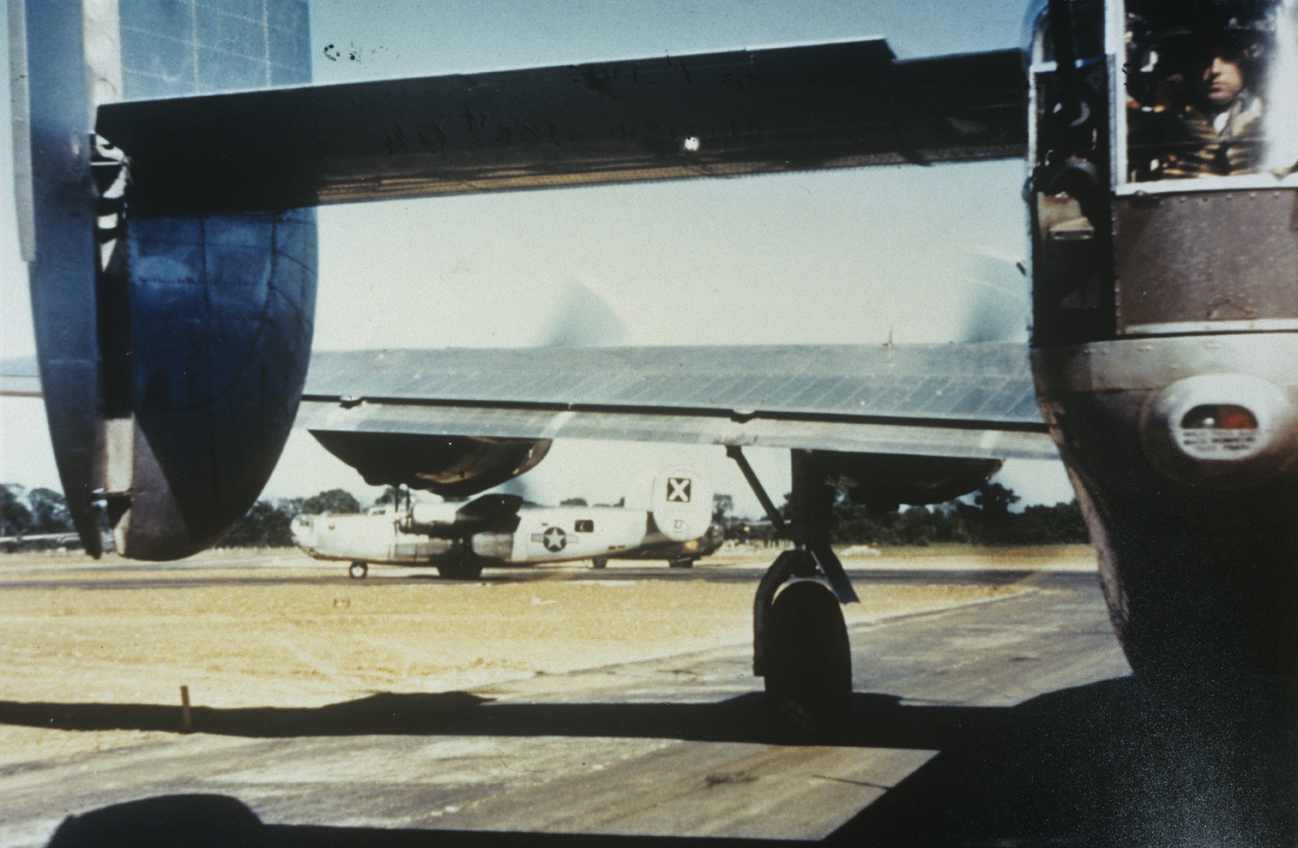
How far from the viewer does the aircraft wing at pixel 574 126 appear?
4562 millimetres

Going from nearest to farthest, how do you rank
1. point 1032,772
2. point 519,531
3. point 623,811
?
point 623,811, point 1032,772, point 519,531

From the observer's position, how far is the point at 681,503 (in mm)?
41344

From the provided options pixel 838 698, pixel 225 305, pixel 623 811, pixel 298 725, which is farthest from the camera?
pixel 298 725

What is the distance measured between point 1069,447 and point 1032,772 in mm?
4741

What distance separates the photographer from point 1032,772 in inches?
329

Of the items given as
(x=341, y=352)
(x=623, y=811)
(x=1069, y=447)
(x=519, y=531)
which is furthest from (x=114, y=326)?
(x=519, y=531)

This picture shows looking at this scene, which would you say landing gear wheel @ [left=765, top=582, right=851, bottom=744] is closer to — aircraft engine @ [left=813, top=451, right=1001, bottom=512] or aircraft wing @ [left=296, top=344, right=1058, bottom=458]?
aircraft engine @ [left=813, top=451, right=1001, bottom=512]

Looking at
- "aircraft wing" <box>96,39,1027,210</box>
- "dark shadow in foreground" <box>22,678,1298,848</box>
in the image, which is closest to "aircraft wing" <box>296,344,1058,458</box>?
"dark shadow in foreground" <box>22,678,1298,848</box>

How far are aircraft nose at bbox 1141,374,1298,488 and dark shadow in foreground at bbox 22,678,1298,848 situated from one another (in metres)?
1.63

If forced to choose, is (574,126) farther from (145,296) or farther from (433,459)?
(433,459)

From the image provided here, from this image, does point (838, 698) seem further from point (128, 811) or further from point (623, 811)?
point (128, 811)

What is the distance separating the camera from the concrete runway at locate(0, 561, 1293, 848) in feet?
21.9

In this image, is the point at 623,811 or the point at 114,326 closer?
the point at 114,326

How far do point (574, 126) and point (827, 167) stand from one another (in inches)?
61.3
